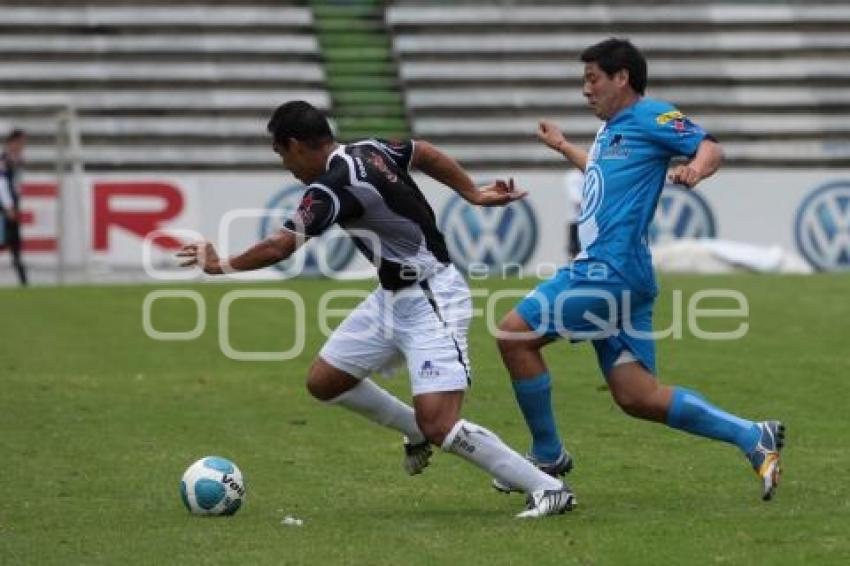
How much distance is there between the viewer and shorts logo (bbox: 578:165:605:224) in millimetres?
8977

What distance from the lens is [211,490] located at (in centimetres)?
890

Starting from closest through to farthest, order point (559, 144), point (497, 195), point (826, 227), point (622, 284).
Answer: point (622, 284), point (497, 195), point (559, 144), point (826, 227)

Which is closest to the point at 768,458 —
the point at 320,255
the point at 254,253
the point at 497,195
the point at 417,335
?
the point at 417,335

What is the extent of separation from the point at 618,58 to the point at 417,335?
1.58m

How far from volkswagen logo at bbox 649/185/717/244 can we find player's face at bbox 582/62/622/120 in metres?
16.7

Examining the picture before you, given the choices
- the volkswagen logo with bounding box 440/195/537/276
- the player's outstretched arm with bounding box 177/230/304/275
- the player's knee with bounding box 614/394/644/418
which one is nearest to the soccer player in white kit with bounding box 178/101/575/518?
the player's outstretched arm with bounding box 177/230/304/275

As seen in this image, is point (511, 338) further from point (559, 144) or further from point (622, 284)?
point (559, 144)

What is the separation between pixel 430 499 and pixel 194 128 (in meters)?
22.3

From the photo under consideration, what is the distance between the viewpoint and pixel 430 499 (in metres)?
9.44

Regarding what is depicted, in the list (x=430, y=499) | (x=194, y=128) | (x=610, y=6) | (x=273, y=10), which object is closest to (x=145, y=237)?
(x=194, y=128)

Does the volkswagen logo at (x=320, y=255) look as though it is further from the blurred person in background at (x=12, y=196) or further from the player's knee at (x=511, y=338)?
the player's knee at (x=511, y=338)

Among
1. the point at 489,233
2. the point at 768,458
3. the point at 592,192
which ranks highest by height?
the point at 592,192

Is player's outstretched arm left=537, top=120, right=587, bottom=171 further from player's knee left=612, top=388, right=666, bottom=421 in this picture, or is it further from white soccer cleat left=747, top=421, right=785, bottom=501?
white soccer cleat left=747, top=421, right=785, bottom=501

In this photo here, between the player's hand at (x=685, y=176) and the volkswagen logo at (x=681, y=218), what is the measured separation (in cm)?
1735
